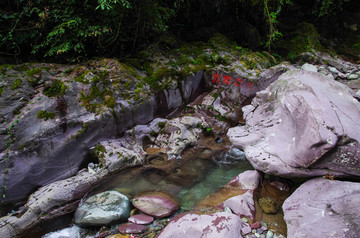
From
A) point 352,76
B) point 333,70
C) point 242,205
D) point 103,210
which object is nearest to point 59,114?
point 103,210

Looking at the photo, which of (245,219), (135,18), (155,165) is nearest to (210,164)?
(155,165)

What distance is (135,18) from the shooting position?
17.9ft

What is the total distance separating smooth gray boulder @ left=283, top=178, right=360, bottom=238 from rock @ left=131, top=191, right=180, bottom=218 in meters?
1.62

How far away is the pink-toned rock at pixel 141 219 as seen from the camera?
125 inches

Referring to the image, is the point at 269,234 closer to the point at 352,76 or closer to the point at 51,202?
the point at 51,202

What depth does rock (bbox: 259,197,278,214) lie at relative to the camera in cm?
318

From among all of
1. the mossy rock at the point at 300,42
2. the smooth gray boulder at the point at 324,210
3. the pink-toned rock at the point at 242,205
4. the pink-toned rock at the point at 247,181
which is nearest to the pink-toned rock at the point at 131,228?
the pink-toned rock at the point at 242,205

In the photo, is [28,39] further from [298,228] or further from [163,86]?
[298,228]

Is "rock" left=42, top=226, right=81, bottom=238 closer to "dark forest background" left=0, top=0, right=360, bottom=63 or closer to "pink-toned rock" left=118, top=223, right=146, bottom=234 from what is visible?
"pink-toned rock" left=118, top=223, right=146, bottom=234

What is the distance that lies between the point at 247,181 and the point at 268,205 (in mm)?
499

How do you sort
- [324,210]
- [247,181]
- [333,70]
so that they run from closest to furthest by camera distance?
1. [324,210]
2. [247,181]
3. [333,70]

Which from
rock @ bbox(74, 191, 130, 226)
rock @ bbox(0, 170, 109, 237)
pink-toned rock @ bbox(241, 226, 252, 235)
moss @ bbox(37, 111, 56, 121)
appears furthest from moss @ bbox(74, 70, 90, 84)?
pink-toned rock @ bbox(241, 226, 252, 235)

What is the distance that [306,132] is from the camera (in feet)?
10.6

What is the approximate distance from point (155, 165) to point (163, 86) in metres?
1.93
